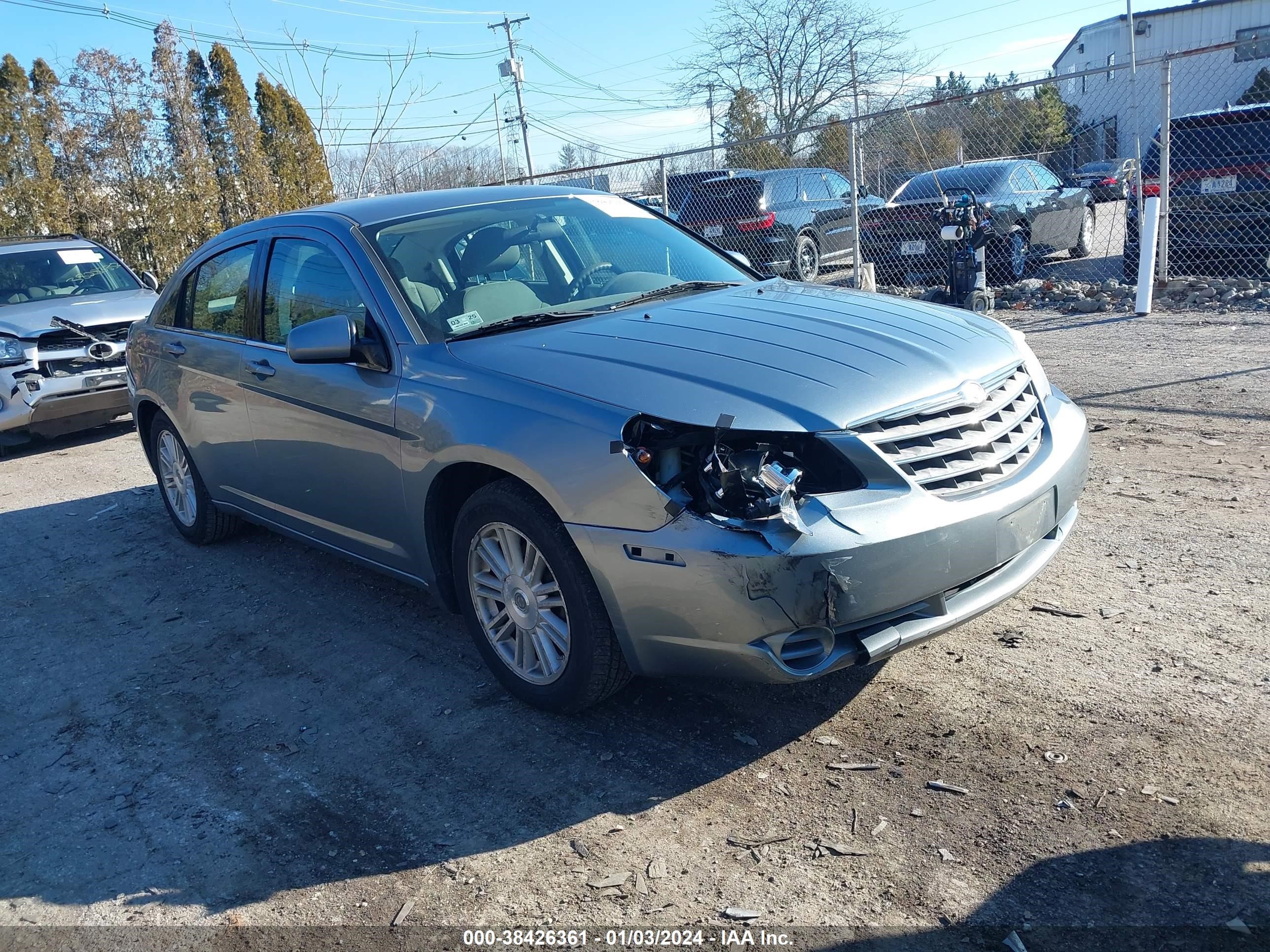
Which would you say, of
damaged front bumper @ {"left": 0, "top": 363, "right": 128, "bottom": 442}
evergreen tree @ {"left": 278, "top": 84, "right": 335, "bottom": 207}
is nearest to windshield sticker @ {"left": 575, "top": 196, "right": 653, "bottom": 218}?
damaged front bumper @ {"left": 0, "top": 363, "right": 128, "bottom": 442}

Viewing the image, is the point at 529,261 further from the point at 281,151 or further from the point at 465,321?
the point at 281,151

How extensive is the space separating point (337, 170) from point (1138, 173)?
58.7 ft

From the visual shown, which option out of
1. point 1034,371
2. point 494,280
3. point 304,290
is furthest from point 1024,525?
point 304,290

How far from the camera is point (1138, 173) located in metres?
10.9

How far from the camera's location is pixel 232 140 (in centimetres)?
2091

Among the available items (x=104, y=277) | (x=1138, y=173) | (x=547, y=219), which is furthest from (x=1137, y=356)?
(x=104, y=277)

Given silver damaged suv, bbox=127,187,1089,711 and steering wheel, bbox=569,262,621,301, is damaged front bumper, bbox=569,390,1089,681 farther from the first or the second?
steering wheel, bbox=569,262,621,301

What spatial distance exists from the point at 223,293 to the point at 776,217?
33.8 ft

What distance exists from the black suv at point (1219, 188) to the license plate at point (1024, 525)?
27.3 feet

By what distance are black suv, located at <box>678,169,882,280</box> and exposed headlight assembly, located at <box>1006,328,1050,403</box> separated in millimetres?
10420

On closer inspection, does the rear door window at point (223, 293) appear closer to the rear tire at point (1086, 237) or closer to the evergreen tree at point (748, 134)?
the rear tire at point (1086, 237)

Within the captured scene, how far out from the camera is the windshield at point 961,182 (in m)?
13.2

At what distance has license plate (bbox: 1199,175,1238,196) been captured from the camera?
402 inches

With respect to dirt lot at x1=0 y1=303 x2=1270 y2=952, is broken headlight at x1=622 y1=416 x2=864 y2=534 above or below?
above
